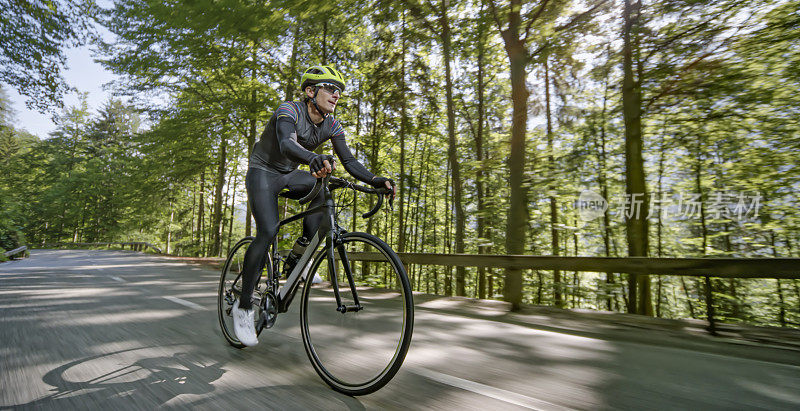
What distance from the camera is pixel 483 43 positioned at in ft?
31.6

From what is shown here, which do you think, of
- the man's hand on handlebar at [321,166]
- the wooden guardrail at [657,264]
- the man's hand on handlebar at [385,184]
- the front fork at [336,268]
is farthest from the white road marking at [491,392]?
the man's hand on handlebar at [321,166]

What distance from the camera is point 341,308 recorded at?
280 cm

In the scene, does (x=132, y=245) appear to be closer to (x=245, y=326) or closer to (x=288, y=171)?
(x=245, y=326)

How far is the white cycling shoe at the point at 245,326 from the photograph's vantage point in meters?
3.12

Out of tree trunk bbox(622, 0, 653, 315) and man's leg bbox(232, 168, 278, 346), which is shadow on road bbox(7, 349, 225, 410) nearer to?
man's leg bbox(232, 168, 278, 346)

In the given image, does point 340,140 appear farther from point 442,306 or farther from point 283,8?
point 283,8

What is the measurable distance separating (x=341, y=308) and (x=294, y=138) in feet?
4.18

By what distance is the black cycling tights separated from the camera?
3.23m

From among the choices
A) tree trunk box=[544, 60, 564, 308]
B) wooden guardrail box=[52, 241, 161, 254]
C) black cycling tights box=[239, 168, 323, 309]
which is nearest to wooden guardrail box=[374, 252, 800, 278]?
black cycling tights box=[239, 168, 323, 309]

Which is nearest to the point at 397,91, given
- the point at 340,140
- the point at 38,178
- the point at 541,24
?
the point at 541,24

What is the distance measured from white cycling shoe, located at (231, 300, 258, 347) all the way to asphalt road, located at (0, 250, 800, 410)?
0.14 meters

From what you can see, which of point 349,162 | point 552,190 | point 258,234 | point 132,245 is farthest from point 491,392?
point 132,245

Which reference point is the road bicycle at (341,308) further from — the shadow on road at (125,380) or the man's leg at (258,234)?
the shadow on road at (125,380)

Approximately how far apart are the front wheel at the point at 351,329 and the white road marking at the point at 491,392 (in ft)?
1.65
